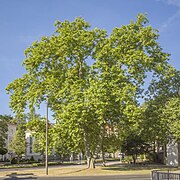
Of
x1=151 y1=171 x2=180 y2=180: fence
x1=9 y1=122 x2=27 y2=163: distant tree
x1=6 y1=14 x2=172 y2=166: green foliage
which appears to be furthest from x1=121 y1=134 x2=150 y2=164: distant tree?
x1=151 y1=171 x2=180 y2=180: fence

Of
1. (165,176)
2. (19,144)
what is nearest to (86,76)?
(165,176)

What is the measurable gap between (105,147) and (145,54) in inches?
652

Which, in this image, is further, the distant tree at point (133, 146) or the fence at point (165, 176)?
the distant tree at point (133, 146)

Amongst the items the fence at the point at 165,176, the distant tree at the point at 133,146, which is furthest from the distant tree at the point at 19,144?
the fence at the point at 165,176

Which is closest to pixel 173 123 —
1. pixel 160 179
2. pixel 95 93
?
pixel 95 93

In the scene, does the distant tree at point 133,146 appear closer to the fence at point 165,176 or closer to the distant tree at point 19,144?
the distant tree at point 19,144

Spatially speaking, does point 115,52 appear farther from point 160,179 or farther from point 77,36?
point 160,179

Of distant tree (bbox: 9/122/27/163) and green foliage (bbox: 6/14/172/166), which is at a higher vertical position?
green foliage (bbox: 6/14/172/166)

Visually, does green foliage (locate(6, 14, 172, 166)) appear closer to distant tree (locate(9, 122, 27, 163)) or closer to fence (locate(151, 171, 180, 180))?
fence (locate(151, 171, 180, 180))

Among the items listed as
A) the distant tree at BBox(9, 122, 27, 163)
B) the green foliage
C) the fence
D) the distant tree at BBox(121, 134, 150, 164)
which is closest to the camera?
the fence

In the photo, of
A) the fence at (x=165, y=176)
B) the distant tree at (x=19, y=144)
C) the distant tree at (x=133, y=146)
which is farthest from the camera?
the distant tree at (x=19, y=144)

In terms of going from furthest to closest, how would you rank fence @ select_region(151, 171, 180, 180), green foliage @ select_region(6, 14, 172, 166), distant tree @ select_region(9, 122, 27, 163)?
distant tree @ select_region(9, 122, 27, 163), green foliage @ select_region(6, 14, 172, 166), fence @ select_region(151, 171, 180, 180)

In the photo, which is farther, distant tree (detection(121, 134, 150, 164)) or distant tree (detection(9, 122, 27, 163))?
distant tree (detection(9, 122, 27, 163))

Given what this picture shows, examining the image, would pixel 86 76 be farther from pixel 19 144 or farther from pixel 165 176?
pixel 19 144
